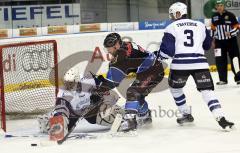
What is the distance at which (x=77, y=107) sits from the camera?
174 inches

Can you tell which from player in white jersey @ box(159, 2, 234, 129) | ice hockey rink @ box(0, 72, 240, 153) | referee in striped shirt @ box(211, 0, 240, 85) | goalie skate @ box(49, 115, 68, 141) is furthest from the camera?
referee in striped shirt @ box(211, 0, 240, 85)

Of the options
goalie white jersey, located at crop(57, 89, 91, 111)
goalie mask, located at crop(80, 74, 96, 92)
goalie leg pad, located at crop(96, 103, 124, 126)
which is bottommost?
goalie leg pad, located at crop(96, 103, 124, 126)

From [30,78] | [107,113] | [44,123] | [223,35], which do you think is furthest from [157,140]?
[223,35]

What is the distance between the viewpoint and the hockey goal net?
215 inches

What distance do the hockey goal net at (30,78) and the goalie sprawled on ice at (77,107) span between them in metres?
0.86

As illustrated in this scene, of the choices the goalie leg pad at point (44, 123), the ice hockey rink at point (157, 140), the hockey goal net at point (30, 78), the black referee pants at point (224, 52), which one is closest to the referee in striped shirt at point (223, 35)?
the black referee pants at point (224, 52)

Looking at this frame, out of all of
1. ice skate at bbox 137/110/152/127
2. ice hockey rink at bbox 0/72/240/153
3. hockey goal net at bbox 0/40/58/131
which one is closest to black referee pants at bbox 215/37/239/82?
ice hockey rink at bbox 0/72/240/153

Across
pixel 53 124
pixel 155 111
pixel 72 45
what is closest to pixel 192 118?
pixel 155 111

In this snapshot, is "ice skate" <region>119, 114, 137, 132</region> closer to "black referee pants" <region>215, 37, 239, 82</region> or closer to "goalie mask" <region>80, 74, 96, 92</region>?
"goalie mask" <region>80, 74, 96, 92</region>

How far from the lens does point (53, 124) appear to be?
4.25m

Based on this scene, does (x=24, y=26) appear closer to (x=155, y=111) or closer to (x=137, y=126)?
(x=155, y=111)

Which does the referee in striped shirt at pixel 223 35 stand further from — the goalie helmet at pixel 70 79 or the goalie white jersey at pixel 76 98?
the goalie helmet at pixel 70 79

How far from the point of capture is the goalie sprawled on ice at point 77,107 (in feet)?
14.0

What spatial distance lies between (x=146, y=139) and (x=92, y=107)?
54cm
